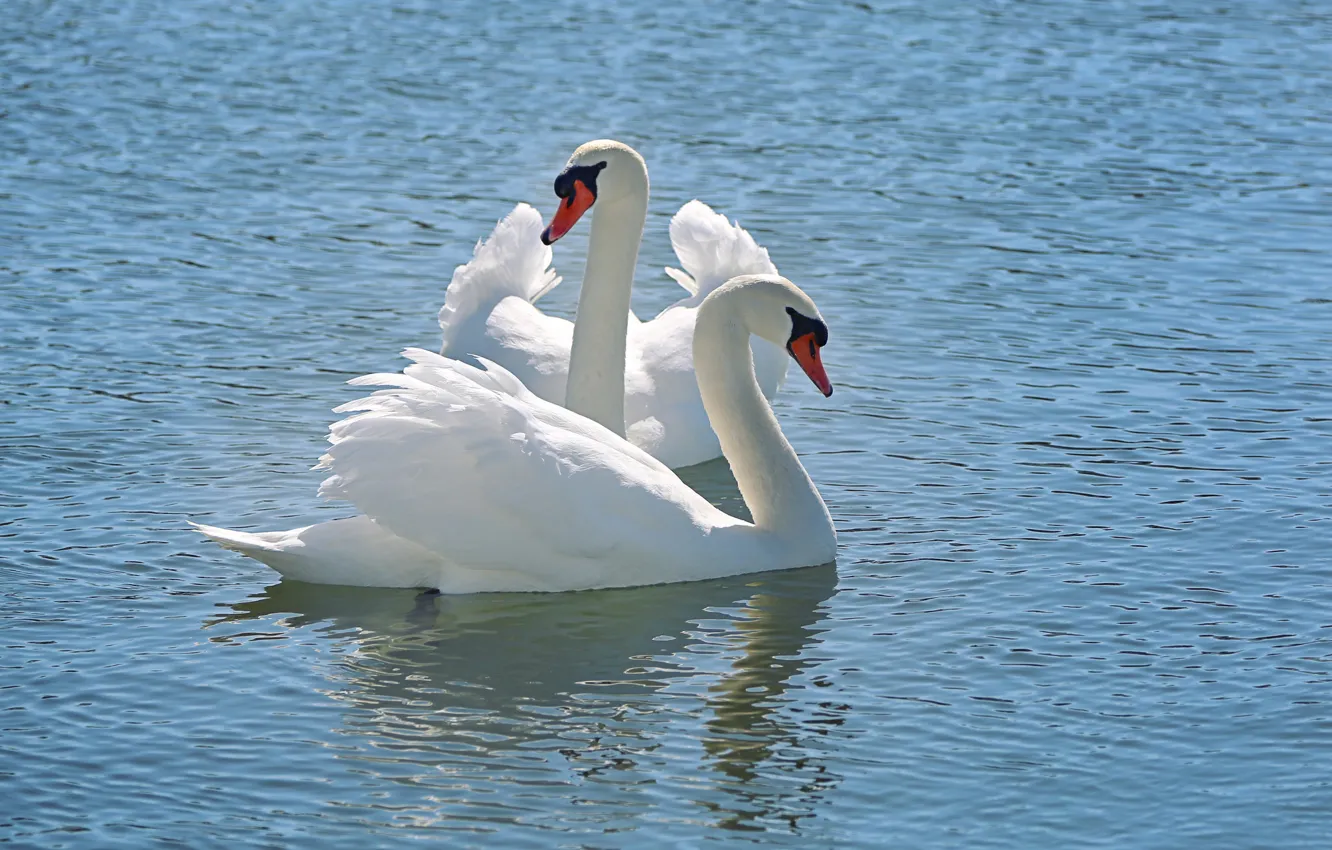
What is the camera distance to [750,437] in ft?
34.9

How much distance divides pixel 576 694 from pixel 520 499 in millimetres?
1213

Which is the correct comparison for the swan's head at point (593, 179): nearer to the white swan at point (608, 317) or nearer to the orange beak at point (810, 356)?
A: the white swan at point (608, 317)

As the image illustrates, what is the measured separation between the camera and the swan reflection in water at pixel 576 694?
26.4 feet

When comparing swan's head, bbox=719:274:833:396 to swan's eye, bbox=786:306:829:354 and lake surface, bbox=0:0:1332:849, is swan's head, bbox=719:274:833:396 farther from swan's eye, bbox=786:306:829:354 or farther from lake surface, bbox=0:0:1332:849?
lake surface, bbox=0:0:1332:849

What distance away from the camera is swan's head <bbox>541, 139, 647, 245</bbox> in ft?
37.8

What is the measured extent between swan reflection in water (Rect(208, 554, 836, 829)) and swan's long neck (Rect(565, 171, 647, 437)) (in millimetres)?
1497

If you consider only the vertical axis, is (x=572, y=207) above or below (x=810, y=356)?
above

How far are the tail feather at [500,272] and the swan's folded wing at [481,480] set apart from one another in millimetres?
2914

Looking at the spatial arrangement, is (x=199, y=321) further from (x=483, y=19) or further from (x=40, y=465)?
(x=483, y=19)

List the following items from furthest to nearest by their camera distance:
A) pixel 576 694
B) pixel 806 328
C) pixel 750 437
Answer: pixel 750 437 < pixel 806 328 < pixel 576 694

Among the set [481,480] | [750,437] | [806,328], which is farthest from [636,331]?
[481,480]

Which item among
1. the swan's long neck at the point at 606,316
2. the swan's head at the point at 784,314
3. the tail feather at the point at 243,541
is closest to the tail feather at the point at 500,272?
the swan's long neck at the point at 606,316

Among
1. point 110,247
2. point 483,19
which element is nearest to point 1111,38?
point 483,19

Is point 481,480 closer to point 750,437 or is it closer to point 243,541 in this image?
point 243,541
